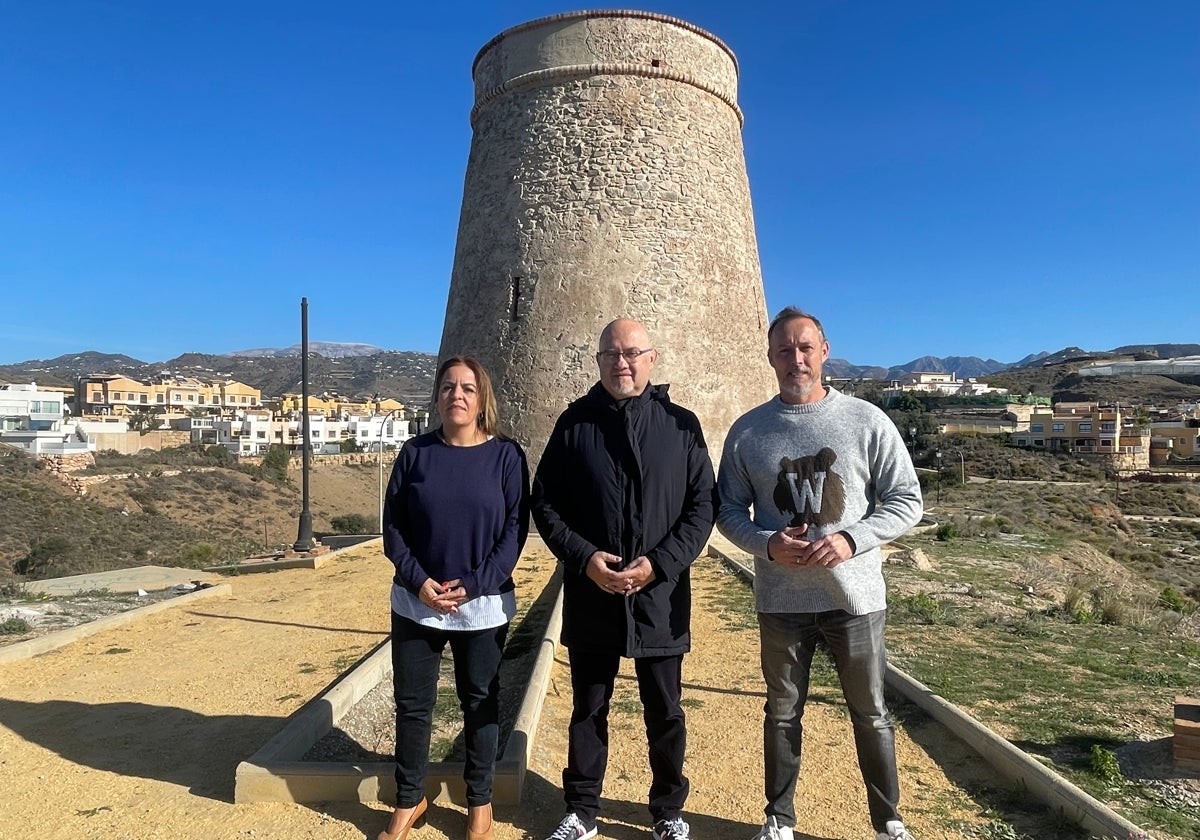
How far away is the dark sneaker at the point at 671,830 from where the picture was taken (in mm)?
2910

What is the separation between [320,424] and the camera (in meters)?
63.4

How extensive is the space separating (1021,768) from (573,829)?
206 cm

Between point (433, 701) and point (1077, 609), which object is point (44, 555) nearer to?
point (433, 701)

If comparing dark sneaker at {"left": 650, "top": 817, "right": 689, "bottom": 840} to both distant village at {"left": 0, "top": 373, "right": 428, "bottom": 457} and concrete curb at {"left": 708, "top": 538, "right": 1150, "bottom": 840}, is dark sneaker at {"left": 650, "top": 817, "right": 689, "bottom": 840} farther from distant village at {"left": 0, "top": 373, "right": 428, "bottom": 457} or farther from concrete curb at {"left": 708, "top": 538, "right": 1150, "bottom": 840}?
distant village at {"left": 0, "top": 373, "right": 428, "bottom": 457}

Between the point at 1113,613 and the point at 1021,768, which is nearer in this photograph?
the point at 1021,768

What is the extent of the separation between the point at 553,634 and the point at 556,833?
2.83m

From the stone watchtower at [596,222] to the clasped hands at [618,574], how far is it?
A: 7.41m

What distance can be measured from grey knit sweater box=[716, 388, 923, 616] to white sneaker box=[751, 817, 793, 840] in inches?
31.5

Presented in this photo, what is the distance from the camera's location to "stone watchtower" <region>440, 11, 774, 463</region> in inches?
410

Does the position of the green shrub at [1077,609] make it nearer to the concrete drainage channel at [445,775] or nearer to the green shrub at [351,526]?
the concrete drainage channel at [445,775]

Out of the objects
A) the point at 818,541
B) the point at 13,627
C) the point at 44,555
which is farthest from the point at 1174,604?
the point at 44,555

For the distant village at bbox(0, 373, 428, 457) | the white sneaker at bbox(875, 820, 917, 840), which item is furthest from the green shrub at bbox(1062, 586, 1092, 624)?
the distant village at bbox(0, 373, 428, 457)

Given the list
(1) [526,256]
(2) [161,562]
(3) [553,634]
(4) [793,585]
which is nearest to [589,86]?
(1) [526,256]

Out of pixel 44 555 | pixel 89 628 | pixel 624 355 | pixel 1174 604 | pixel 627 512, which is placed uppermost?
pixel 624 355
